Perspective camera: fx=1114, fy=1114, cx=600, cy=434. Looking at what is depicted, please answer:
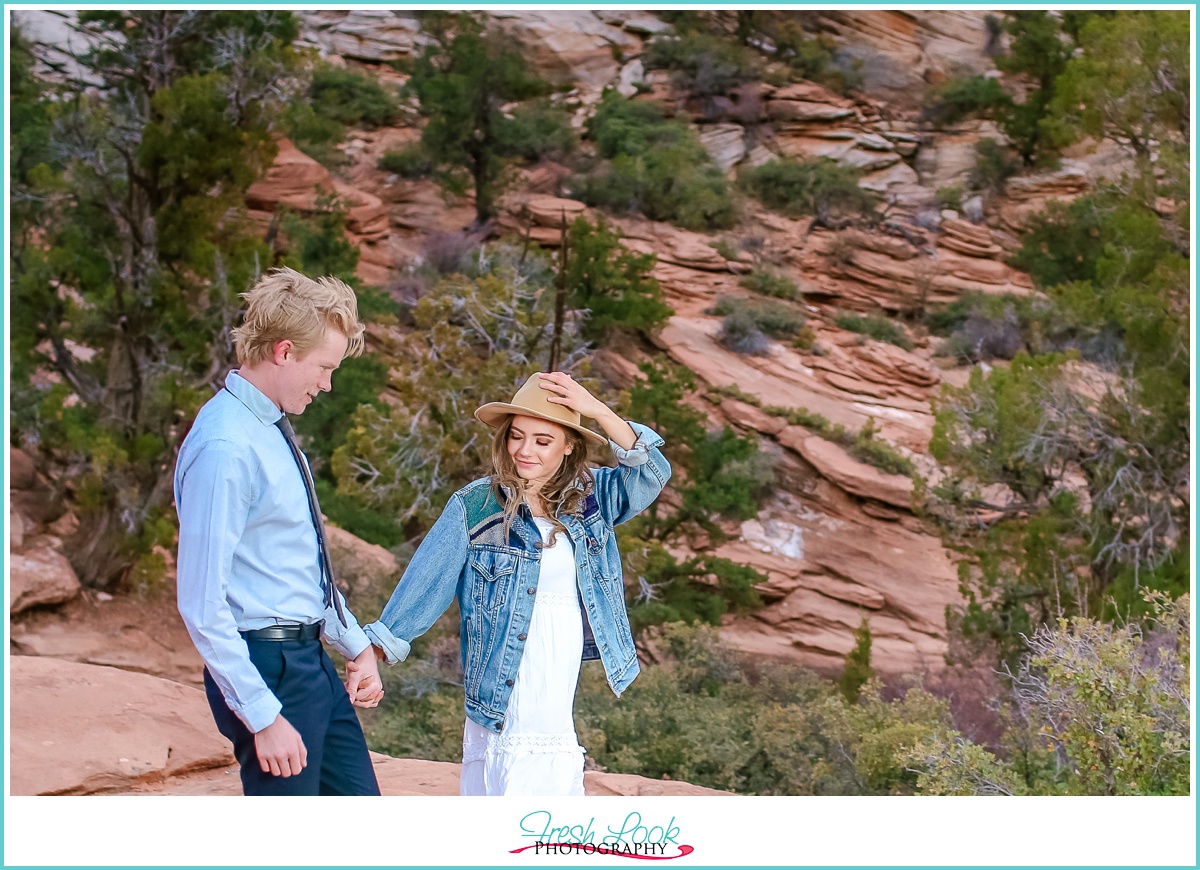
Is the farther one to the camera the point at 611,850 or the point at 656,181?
the point at 656,181

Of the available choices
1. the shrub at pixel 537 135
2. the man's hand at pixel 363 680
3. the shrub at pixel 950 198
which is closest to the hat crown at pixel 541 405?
the man's hand at pixel 363 680

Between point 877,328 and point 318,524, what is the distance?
12146mm

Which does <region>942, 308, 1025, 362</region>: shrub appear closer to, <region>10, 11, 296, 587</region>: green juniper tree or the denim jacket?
<region>10, 11, 296, 587</region>: green juniper tree

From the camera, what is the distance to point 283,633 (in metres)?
2.40

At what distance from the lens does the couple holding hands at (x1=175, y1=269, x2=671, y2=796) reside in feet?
7.45

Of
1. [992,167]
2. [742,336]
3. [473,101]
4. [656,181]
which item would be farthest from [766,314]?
[992,167]

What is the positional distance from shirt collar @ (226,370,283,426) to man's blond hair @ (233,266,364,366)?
53mm

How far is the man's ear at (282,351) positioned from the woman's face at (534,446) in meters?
0.62

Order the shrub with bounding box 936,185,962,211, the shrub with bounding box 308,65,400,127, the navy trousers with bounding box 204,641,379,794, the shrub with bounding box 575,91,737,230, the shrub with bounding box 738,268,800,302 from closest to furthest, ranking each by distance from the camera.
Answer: the navy trousers with bounding box 204,641,379,794, the shrub with bounding box 738,268,800,302, the shrub with bounding box 575,91,737,230, the shrub with bounding box 308,65,400,127, the shrub with bounding box 936,185,962,211

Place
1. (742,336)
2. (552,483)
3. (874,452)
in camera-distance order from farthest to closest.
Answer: (742,336), (874,452), (552,483)

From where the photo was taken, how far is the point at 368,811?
9.98ft

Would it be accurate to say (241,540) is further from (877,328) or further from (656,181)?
(656,181)

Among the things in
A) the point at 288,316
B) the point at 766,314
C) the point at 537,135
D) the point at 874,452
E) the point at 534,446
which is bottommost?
the point at 874,452

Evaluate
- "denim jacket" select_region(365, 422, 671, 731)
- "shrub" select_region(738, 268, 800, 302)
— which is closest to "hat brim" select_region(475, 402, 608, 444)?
"denim jacket" select_region(365, 422, 671, 731)
